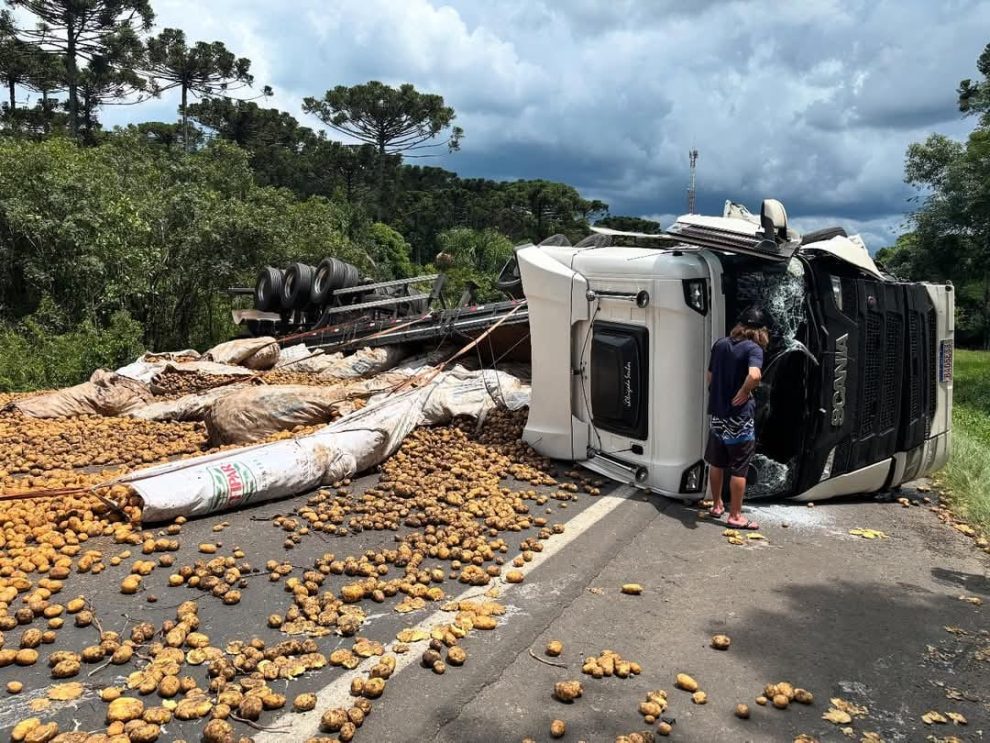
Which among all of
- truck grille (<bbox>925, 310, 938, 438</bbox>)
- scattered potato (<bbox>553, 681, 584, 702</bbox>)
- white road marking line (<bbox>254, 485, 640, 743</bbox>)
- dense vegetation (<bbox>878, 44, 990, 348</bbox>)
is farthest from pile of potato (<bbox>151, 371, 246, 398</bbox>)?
dense vegetation (<bbox>878, 44, 990, 348</bbox>)

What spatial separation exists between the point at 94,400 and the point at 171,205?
651 cm

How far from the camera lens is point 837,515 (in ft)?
17.3

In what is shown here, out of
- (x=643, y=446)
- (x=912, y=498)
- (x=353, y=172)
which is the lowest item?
(x=912, y=498)

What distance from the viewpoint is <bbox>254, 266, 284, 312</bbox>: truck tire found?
42.0 ft

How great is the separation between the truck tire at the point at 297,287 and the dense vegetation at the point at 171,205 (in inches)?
88.2

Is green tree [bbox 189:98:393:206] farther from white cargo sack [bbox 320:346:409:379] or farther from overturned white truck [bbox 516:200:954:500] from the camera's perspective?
overturned white truck [bbox 516:200:954:500]

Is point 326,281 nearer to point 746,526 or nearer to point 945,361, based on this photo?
point 746,526

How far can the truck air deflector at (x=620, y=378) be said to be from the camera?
525 cm

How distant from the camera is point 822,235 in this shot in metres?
5.55

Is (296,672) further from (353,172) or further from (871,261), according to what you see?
(353,172)

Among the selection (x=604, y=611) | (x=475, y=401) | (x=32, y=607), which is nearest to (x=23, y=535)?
(x=32, y=607)

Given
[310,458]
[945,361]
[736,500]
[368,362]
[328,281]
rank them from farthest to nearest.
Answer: [328,281] → [368,362] → [945,361] → [310,458] → [736,500]

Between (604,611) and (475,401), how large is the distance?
3.66m

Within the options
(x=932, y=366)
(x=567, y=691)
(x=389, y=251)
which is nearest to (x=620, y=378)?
(x=932, y=366)
